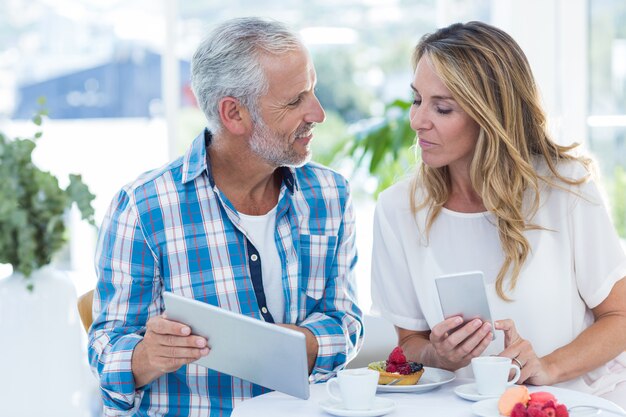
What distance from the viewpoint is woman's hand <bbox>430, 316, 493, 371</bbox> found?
1692 millimetres

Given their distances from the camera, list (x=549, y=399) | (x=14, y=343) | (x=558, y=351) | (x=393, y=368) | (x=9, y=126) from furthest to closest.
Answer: (x=9, y=126)
(x=558, y=351)
(x=393, y=368)
(x=549, y=399)
(x=14, y=343)

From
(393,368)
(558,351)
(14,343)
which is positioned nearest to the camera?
(14,343)

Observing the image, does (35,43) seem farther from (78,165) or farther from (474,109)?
(474,109)

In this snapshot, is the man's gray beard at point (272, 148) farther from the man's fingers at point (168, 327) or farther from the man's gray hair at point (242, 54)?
the man's fingers at point (168, 327)

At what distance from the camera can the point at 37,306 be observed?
1.17 meters

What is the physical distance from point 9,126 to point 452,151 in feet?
9.42

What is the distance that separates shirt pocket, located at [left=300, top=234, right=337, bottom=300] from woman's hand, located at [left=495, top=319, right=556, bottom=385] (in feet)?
1.59

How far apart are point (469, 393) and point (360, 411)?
23 centimetres

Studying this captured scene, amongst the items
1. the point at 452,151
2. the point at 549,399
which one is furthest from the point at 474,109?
the point at 549,399

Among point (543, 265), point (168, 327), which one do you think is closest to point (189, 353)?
point (168, 327)

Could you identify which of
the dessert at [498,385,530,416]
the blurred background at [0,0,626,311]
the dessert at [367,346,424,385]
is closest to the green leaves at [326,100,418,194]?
the blurred background at [0,0,626,311]

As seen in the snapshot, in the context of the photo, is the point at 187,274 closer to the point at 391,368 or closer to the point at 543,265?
the point at 391,368

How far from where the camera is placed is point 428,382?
173 centimetres

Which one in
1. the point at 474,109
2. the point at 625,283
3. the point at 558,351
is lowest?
the point at 558,351
